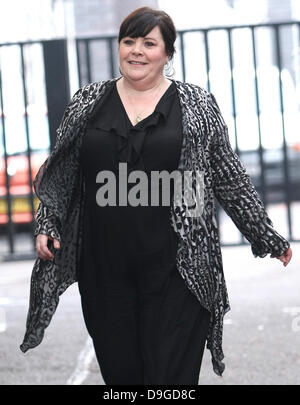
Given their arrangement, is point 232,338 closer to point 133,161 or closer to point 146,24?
point 133,161

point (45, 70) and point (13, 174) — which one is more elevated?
point (45, 70)

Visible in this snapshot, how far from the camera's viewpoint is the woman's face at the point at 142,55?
3.39 m

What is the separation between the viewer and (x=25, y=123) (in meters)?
8.72

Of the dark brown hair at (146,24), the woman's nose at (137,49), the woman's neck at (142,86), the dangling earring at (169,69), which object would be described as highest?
the dark brown hair at (146,24)

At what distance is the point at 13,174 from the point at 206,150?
7263 millimetres

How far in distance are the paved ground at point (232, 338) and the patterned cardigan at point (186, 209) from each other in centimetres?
141

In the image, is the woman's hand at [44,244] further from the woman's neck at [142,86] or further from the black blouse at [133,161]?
the woman's neck at [142,86]

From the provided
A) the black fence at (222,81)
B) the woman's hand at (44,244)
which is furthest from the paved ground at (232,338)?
the woman's hand at (44,244)

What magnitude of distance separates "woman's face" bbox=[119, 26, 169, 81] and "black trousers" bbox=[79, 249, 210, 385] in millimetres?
630

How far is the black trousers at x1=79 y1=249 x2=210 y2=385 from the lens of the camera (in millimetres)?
3391

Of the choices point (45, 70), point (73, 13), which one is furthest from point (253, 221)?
point (73, 13)

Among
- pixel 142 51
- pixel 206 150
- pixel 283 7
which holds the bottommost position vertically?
pixel 206 150

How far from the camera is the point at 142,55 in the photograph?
3393 millimetres
